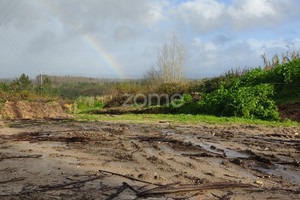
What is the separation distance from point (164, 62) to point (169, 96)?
7224mm

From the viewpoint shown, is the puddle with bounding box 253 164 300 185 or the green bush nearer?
the puddle with bounding box 253 164 300 185

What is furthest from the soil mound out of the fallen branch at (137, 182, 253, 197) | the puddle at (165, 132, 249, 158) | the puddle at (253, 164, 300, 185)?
the fallen branch at (137, 182, 253, 197)

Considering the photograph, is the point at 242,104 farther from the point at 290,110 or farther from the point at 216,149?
the point at 216,149

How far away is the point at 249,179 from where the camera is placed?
423 cm

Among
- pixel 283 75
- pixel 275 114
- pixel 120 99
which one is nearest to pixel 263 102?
pixel 275 114

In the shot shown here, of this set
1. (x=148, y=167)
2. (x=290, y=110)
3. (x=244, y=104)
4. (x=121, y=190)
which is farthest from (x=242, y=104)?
(x=121, y=190)

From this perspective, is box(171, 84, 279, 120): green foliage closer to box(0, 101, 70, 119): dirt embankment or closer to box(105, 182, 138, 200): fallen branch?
box(0, 101, 70, 119): dirt embankment

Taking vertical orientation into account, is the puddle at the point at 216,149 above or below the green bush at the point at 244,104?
below

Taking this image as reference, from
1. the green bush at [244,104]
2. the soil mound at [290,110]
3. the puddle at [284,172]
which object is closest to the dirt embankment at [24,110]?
the green bush at [244,104]

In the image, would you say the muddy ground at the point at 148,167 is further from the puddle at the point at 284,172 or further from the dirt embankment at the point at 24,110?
the dirt embankment at the point at 24,110

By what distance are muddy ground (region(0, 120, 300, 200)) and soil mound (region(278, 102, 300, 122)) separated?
5.52 meters

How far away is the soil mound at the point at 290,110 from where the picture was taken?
1270 centimetres

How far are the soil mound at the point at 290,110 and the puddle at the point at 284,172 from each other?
8.38 m

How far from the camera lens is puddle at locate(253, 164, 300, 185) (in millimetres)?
4332
